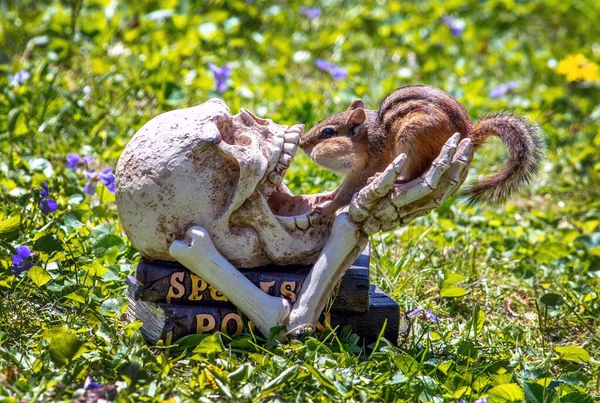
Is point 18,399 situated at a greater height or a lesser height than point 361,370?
greater

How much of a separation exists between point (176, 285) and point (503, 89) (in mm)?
3920

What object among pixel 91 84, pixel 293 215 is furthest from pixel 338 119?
pixel 91 84

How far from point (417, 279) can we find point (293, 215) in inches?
35.0

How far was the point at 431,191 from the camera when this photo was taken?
316cm

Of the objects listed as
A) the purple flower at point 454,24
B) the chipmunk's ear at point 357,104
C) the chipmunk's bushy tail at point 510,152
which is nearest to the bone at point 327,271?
the chipmunk's bushy tail at point 510,152

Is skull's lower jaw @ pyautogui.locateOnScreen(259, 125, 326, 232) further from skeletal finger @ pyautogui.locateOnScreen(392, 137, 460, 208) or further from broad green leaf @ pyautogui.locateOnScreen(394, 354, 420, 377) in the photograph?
broad green leaf @ pyautogui.locateOnScreen(394, 354, 420, 377)

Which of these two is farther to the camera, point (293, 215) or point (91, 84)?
point (91, 84)

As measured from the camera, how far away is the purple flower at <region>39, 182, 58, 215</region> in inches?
154

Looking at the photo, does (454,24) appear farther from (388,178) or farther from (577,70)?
(388,178)

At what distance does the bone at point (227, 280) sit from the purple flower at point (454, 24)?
191 inches

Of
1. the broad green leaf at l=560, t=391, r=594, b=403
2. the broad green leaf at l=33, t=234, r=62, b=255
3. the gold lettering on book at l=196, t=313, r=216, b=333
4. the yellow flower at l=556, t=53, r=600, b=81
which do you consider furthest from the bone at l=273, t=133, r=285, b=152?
the yellow flower at l=556, t=53, r=600, b=81

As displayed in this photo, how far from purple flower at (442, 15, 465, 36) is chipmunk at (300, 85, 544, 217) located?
13.6 feet

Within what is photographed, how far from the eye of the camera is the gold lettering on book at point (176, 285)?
126 inches

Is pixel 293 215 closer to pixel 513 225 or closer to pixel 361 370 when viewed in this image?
pixel 361 370
